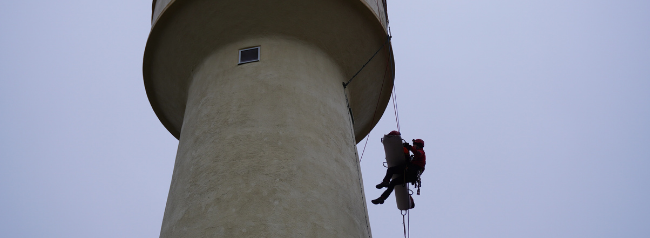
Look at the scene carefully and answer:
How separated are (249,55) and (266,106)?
4.14ft

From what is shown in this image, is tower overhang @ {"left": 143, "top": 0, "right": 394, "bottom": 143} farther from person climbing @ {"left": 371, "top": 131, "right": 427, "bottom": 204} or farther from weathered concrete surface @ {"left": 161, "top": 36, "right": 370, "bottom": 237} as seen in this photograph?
person climbing @ {"left": 371, "top": 131, "right": 427, "bottom": 204}

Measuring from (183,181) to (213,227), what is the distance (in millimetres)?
1058

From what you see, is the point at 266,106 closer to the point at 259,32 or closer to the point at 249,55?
the point at 249,55

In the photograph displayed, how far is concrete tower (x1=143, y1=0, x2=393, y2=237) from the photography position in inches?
221

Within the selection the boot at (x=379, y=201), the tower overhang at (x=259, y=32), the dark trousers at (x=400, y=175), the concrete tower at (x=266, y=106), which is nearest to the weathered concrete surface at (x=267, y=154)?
the concrete tower at (x=266, y=106)

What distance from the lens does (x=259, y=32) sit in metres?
7.86

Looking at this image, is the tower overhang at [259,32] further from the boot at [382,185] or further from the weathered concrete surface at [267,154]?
the boot at [382,185]

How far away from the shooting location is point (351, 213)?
20.1ft

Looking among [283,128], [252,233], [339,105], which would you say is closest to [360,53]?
[339,105]

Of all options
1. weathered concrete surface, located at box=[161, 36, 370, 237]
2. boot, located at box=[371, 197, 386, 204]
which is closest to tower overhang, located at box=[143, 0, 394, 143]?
weathered concrete surface, located at box=[161, 36, 370, 237]

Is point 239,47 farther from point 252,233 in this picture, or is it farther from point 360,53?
point 252,233

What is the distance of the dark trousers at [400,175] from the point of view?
749 centimetres

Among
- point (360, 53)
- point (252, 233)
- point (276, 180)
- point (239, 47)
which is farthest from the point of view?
point (360, 53)

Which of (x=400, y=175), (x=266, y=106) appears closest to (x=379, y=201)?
(x=400, y=175)
